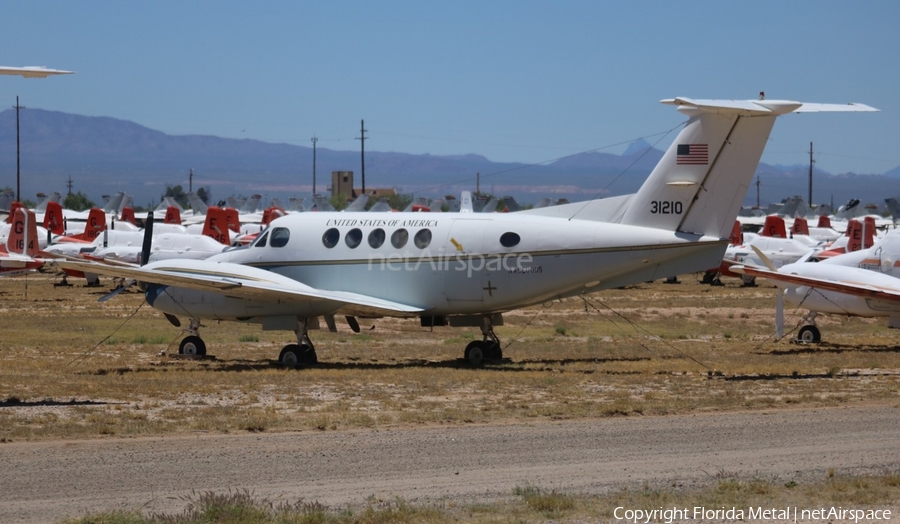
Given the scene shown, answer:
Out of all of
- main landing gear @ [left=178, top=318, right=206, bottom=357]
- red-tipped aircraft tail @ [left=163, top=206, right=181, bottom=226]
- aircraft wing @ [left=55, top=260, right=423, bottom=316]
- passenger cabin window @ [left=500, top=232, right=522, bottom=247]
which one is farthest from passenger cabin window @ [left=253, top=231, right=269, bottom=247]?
red-tipped aircraft tail @ [left=163, top=206, right=181, bottom=226]

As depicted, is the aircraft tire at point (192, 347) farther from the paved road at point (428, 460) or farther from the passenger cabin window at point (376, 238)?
the paved road at point (428, 460)

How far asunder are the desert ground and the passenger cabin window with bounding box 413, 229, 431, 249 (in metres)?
2.39

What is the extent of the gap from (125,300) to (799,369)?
95.5 ft

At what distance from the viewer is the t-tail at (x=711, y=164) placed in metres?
19.6

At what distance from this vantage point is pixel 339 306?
21.9 meters

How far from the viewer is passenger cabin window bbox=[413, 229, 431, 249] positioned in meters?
22.1

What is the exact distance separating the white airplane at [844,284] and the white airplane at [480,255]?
5218 millimetres

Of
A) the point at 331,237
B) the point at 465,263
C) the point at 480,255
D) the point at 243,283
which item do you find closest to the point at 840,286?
the point at 480,255

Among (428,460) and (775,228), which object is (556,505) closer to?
(428,460)

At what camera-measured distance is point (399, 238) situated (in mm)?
22406

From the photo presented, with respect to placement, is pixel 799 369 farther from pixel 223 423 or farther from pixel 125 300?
pixel 125 300

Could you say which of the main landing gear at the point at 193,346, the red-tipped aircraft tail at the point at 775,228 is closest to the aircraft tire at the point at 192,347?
the main landing gear at the point at 193,346

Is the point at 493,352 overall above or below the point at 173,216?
below

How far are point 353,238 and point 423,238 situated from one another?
1.51 meters
